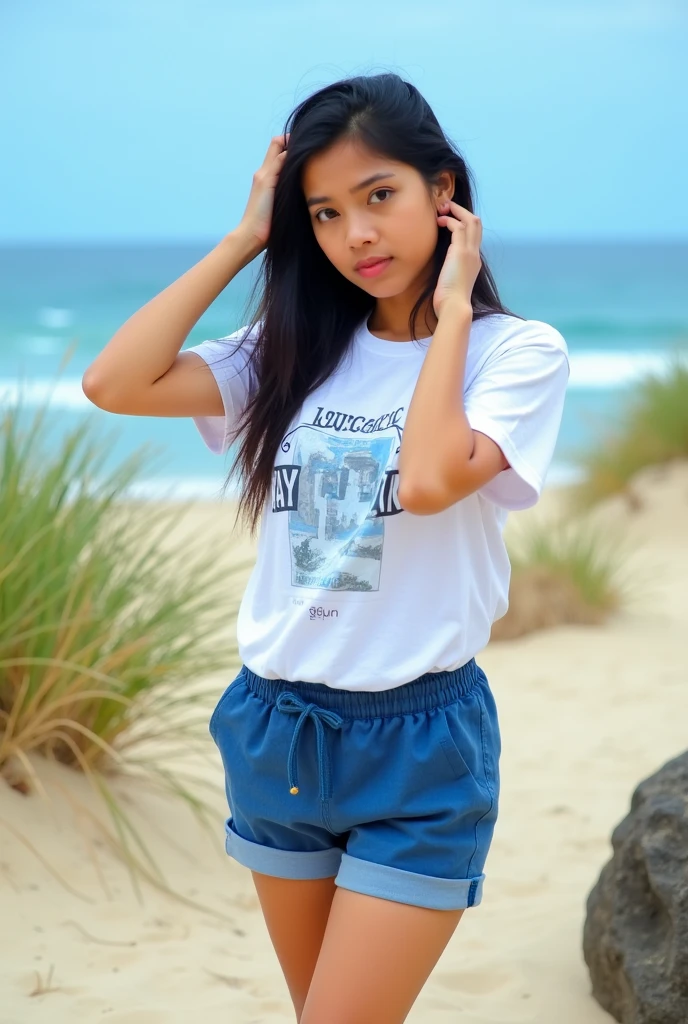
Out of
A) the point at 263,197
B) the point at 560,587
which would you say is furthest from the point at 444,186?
the point at 560,587

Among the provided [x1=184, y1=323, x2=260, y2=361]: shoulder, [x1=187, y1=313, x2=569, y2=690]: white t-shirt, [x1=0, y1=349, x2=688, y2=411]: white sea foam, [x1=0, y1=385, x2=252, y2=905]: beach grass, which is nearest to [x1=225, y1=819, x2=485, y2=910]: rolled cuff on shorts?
[x1=187, y1=313, x2=569, y2=690]: white t-shirt

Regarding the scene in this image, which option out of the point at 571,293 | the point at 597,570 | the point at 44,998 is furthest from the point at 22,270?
the point at 44,998

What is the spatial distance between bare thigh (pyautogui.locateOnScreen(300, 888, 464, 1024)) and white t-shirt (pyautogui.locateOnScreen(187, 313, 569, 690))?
0.33 m

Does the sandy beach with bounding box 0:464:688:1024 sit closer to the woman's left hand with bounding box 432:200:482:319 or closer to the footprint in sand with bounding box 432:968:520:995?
the footprint in sand with bounding box 432:968:520:995

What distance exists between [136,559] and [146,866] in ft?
3.19

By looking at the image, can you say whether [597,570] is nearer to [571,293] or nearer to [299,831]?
[299,831]

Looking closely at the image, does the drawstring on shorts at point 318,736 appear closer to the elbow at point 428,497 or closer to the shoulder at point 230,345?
the elbow at point 428,497

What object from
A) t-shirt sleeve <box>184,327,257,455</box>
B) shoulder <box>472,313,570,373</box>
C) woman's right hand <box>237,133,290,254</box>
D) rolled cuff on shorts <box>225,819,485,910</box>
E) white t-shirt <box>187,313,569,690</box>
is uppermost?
woman's right hand <box>237,133,290,254</box>

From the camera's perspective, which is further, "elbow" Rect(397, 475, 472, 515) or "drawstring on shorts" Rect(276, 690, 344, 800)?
"drawstring on shorts" Rect(276, 690, 344, 800)

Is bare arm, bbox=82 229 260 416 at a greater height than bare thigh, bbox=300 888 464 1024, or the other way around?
bare arm, bbox=82 229 260 416

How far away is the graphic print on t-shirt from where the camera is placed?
181cm

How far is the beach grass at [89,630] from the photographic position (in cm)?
323

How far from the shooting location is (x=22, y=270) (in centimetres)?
4478

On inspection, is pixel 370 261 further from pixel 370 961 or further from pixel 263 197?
pixel 370 961
